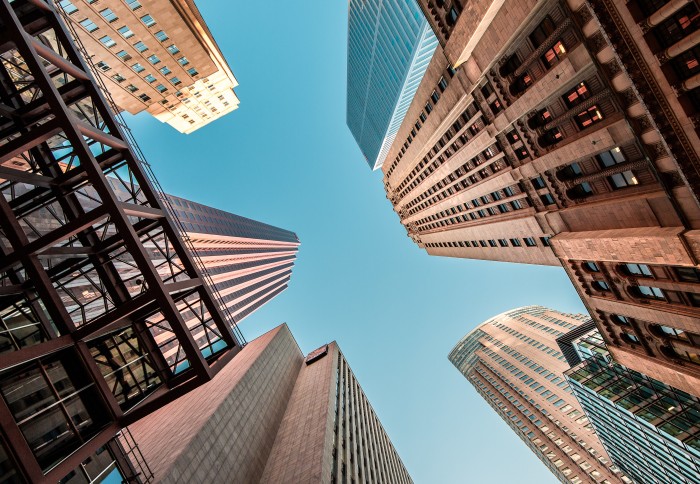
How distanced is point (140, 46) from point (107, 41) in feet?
11.8

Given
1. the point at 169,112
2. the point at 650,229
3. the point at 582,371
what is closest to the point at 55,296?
the point at 650,229

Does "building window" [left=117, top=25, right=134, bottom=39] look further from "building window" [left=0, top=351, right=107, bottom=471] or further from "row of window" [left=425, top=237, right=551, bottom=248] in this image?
"row of window" [left=425, top=237, right=551, bottom=248]

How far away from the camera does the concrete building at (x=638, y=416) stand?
3600 cm

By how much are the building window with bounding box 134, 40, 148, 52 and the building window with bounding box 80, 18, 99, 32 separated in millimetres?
4623

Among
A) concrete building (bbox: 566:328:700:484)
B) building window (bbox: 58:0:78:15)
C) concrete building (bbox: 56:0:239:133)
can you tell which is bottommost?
concrete building (bbox: 566:328:700:484)

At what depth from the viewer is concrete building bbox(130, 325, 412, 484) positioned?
32188 mm

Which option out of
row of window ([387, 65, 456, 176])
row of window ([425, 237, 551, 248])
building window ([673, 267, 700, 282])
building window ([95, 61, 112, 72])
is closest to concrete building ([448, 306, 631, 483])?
row of window ([425, 237, 551, 248])

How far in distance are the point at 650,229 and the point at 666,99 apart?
6638mm

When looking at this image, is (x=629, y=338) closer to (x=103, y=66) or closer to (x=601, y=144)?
(x=601, y=144)

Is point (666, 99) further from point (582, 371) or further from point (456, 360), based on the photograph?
point (456, 360)

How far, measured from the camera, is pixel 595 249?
76.3 feet

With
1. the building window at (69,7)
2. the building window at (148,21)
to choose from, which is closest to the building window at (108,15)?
the building window at (69,7)

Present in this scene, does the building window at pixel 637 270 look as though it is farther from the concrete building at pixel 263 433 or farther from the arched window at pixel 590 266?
the concrete building at pixel 263 433

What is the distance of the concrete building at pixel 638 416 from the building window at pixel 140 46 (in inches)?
2751
